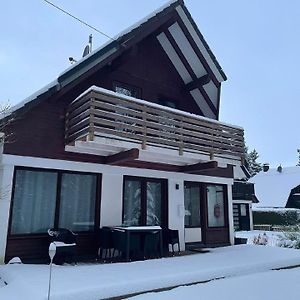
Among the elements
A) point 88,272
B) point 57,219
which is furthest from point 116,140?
point 88,272

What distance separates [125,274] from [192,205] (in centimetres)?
592

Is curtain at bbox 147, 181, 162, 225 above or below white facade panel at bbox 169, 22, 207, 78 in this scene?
below

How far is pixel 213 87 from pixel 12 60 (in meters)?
7.46

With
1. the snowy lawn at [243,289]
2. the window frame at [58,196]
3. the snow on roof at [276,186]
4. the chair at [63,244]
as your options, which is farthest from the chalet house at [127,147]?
the snow on roof at [276,186]

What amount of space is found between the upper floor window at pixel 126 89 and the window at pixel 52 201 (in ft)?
10.5

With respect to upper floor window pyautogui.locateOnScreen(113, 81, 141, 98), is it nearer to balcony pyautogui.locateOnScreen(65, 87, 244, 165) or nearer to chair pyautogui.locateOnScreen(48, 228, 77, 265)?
balcony pyautogui.locateOnScreen(65, 87, 244, 165)

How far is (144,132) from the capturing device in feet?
30.2

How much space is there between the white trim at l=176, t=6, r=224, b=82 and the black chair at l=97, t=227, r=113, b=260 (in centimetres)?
728

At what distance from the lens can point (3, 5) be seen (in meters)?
8.29

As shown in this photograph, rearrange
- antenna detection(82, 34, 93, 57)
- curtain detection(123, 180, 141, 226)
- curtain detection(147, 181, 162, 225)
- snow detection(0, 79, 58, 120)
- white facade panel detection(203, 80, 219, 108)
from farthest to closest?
antenna detection(82, 34, 93, 57) < white facade panel detection(203, 80, 219, 108) < curtain detection(147, 181, 162, 225) < curtain detection(123, 180, 141, 226) < snow detection(0, 79, 58, 120)

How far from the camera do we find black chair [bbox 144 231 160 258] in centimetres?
911

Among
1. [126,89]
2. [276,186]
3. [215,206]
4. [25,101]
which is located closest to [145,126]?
[126,89]

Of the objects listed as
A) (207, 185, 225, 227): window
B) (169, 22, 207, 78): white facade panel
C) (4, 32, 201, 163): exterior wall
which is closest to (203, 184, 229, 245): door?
(207, 185, 225, 227): window

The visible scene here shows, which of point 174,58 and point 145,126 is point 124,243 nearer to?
point 145,126
